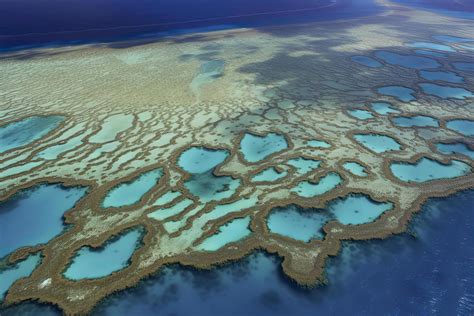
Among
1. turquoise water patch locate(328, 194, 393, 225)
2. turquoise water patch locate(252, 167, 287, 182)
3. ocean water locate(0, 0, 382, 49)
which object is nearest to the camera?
turquoise water patch locate(328, 194, 393, 225)

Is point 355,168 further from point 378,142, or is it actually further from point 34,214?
point 34,214

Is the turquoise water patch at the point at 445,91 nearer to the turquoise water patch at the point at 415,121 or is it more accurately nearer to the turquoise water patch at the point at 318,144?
the turquoise water patch at the point at 415,121

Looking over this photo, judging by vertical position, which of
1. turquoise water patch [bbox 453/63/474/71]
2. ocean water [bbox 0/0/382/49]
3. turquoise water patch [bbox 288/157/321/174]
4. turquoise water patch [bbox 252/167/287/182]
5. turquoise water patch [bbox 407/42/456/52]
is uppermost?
ocean water [bbox 0/0/382/49]

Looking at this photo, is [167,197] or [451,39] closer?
[167,197]

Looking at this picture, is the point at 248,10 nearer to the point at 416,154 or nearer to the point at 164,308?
the point at 416,154

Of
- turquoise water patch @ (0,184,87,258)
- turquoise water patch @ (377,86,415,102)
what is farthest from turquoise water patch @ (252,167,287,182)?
turquoise water patch @ (377,86,415,102)

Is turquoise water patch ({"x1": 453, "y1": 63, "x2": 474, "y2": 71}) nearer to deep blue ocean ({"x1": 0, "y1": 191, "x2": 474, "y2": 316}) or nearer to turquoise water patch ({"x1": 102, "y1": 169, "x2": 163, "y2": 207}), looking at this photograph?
deep blue ocean ({"x1": 0, "y1": 191, "x2": 474, "y2": 316})

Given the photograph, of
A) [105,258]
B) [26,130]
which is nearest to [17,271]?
[105,258]
